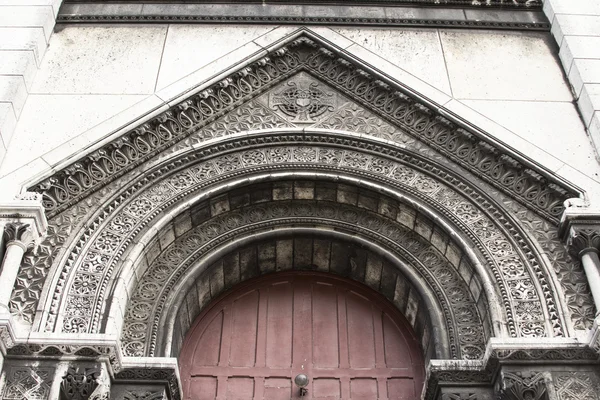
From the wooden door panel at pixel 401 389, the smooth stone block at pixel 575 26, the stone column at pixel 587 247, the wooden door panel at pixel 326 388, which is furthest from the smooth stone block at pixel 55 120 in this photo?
the smooth stone block at pixel 575 26

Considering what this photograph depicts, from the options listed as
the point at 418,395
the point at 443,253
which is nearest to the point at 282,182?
the point at 443,253

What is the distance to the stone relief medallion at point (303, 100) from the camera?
9328 mm

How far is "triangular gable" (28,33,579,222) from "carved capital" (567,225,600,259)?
471 mm

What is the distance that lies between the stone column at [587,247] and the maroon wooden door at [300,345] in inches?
84.0

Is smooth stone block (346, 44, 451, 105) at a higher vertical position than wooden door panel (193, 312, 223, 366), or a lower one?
higher

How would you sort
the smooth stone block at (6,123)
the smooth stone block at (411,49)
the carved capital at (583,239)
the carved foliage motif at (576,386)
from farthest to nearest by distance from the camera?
1. the smooth stone block at (411,49)
2. the smooth stone block at (6,123)
3. the carved capital at (583,239)
4. the carved foliage motif at (576,386)

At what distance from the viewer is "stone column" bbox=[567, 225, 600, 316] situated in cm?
743

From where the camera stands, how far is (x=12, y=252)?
7.34 m

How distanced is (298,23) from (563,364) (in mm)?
5611

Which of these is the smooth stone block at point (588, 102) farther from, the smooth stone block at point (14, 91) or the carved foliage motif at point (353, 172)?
the smooth stone block at point (14, 91)

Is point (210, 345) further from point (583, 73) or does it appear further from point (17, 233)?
point (583, 73)

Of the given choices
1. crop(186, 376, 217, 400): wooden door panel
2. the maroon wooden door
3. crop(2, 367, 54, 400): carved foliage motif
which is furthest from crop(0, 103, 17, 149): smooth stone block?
crop(186, 376, 217, 400): wooden door panel

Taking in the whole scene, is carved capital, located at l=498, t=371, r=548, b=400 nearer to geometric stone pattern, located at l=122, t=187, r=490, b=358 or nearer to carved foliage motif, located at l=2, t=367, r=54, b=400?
geometric stone pattern, located at l=122, t=187, r=490, b=358

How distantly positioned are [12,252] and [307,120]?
12.4 feet
